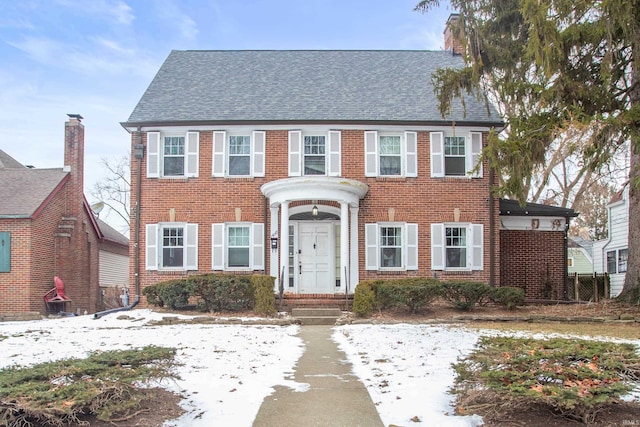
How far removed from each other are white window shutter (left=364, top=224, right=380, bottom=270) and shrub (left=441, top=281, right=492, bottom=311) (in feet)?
9.46

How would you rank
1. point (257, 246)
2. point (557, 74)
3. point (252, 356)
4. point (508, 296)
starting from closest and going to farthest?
point (252, 356) → point (557, 74) → point (508, 296) → point (257, 246)

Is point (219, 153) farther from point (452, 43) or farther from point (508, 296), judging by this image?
point (452, 43)

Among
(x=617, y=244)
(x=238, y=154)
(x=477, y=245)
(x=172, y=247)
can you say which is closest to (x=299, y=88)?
(x=238, y=154)

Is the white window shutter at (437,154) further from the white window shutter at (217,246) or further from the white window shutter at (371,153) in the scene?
the white window shutter at (217,246)

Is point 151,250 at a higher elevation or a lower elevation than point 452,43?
lower

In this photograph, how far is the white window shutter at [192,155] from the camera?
17.2m

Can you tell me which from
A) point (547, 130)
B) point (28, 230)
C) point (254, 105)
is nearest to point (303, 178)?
point (254, 105)

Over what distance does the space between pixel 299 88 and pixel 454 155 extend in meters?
5.03

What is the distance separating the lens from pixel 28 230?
56.7 feet

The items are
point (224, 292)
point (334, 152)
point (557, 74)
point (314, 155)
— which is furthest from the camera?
point (314, 155)

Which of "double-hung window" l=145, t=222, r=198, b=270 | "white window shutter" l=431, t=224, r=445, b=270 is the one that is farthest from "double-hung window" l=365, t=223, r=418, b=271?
"double-hung window" l=145, t=222, r=198, b=270

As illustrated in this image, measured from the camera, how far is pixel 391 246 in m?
17.3

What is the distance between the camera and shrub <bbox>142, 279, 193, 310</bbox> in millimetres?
14523

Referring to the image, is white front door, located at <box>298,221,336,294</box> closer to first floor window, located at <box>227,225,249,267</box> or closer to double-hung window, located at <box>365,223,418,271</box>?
double-hung window, located at <box>365,223,418,271</box>
